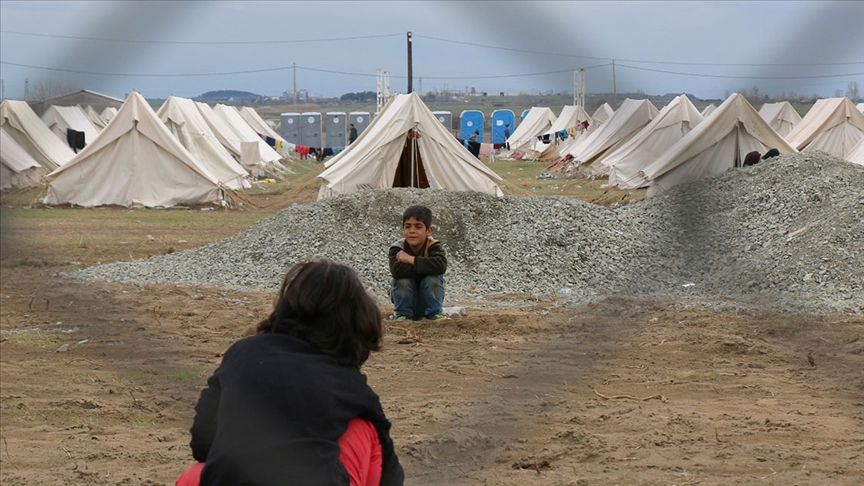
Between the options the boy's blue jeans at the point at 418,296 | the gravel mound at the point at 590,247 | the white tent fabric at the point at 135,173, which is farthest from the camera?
the white tent fabric at the point at 135,173

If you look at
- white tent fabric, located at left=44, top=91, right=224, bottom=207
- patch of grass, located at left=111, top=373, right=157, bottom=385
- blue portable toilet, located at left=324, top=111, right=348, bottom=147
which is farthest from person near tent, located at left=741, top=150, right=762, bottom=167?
blue portable toilet, located at left=324, top=111, right=348, bottom=147

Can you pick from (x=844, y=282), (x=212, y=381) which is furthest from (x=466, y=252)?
(x=212, y=381)

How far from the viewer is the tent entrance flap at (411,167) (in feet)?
44.2

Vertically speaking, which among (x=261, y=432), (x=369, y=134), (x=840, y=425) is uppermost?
(x=369, y=134)

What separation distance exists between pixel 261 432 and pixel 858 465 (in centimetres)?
242

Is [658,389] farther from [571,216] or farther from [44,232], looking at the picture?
[44,232]

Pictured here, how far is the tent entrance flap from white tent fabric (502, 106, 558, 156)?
19343mm

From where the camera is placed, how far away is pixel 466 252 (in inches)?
352

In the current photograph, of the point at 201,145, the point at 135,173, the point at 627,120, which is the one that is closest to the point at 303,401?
the point at 627,120

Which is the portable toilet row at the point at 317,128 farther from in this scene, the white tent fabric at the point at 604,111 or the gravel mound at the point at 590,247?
the white tent fabric at the point at 604,111

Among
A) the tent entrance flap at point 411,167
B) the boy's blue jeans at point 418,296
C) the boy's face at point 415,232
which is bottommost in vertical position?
the boy's blue jeans at point 418,296

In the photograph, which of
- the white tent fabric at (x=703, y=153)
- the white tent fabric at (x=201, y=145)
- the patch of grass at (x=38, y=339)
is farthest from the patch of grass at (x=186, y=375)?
the white tent fabric at (x=201, y=145)

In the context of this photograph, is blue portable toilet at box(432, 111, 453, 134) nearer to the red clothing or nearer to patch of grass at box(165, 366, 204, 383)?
patch of grass at box(165, 366, 204, 383)

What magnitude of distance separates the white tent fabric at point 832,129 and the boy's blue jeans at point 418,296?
16.9 meters
